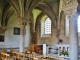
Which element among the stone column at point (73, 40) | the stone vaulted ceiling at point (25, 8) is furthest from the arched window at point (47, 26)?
the stone column at point (73, 40)

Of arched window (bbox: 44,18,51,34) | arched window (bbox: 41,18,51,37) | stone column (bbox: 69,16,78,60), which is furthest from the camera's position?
arched window (bbox: 41,18,51,37)

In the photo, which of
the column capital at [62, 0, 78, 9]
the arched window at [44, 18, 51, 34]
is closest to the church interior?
the arched window at [44, 18, 51, 34]

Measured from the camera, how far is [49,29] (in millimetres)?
21078

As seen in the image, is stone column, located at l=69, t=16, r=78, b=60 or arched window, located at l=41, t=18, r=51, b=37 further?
arched window, located at l=41, t=18, r=51, b=37

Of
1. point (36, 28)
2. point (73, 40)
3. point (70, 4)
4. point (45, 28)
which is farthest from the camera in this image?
point (36, 28)

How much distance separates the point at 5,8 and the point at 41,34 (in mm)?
6994

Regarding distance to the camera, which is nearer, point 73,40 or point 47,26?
point 73,40

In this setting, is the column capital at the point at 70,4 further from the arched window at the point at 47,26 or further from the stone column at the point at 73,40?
the arched window at the point at 47,26

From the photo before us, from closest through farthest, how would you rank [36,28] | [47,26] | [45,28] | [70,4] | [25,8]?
1. [70,4]
2. [25,8]
3. [47,26]
4. [45,28]
5. [36,28]

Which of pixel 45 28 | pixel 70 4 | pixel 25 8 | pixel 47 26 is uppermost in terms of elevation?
pixel 25 8

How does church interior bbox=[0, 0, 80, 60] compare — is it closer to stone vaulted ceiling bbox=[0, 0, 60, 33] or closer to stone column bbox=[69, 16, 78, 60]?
stone vaulted ceiling bbox=[0, 0, 60, 33]

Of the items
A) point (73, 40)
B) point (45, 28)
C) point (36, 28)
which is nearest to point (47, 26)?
point (45, 28)

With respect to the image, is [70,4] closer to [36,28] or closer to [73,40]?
[73,40]

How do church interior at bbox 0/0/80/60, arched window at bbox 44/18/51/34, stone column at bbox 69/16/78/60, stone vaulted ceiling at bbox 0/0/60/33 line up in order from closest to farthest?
stone column at bbox 69/16/78/60 → church interior at bbox 0/0/80/60 → stone vaulted ceiling at bbox 0/0/60/33 → arched window at bbox 44/18/51/34
